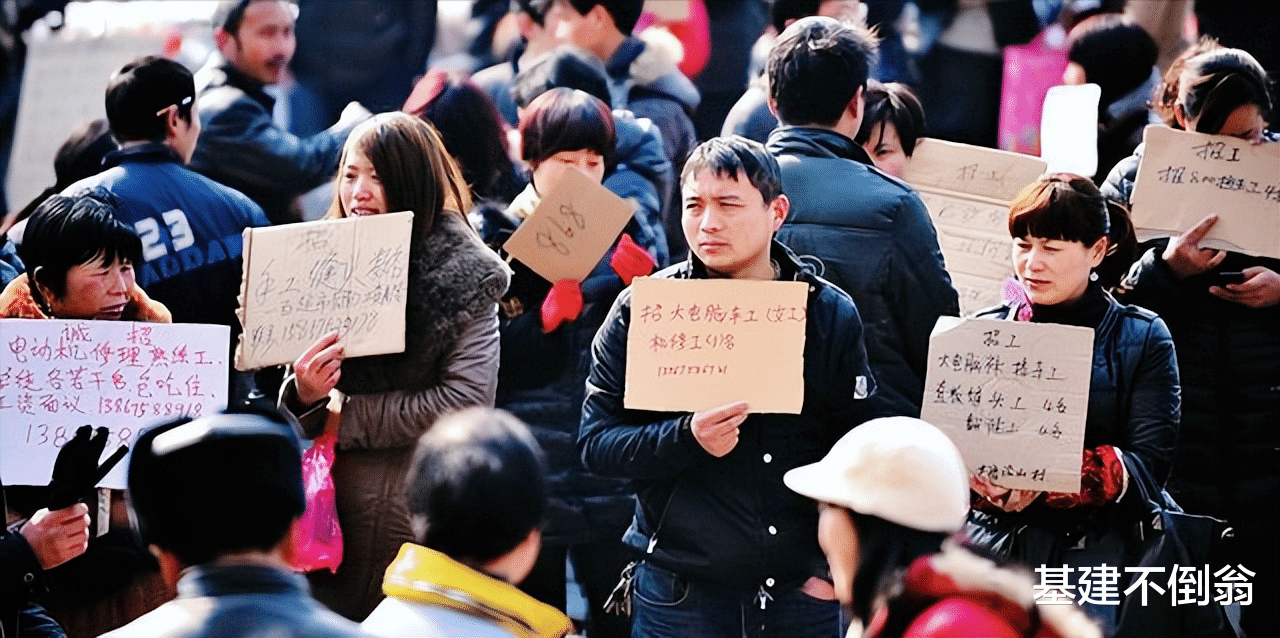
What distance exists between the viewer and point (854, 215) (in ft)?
16.6

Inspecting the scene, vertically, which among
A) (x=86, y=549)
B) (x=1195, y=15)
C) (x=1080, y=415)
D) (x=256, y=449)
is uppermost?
(x=1195, y=15)

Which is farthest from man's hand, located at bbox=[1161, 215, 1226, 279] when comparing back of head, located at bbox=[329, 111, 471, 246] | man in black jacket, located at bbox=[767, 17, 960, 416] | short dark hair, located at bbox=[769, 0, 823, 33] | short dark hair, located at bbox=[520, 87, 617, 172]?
back of head, located at bbox=[329, 111, 471, 246]

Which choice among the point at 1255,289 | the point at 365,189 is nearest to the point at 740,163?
the point at 365,189

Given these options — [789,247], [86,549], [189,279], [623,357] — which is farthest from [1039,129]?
[86,549]

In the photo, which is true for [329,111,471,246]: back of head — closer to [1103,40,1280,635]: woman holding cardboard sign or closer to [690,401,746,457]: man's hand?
[690,401,746,457]: man's hand

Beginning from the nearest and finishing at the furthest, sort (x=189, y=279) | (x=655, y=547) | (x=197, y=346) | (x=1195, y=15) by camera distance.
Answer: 1. (x=655, y=547)
2. (x=197, y=346)
3. (x=189, y=279)
4. (x=1195, y=15)

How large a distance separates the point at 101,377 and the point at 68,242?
0.40 metres

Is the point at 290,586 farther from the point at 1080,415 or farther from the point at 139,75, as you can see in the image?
the point at 139,75

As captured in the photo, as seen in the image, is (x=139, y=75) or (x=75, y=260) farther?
(x=139, y=75)

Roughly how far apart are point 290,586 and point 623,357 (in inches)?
81.4

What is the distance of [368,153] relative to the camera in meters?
5.24

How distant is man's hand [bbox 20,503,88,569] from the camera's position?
477cm

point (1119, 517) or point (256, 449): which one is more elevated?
point (256, 449)

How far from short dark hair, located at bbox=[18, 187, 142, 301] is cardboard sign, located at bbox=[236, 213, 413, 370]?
374 millimetres
